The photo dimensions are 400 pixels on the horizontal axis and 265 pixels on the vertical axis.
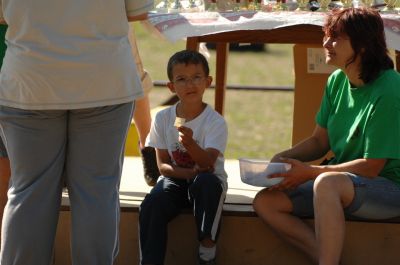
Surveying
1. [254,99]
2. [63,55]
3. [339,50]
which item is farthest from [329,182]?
[254,99]

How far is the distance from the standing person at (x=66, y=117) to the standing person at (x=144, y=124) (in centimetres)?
112

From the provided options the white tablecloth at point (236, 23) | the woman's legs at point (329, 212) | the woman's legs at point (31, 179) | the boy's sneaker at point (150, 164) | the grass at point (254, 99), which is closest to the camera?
the woman's legs at point (31, 179)

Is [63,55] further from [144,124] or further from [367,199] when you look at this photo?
[144,124]

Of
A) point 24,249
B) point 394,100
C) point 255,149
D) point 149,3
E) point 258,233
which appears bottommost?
point 255,149

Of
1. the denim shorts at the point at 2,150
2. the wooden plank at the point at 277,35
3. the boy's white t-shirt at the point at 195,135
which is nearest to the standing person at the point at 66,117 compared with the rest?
the denim shorts at the point at 2,150

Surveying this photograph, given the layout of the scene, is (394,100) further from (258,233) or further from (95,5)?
(95,5)

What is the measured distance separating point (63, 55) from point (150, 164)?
1461 mm

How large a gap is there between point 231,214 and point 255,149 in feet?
16.7

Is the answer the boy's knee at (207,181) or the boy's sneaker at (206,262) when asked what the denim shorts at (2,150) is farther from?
the boy's sneaker at (206,262)

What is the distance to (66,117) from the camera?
3.41 m

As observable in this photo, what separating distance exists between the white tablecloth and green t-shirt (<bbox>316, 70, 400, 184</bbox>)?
0.29 meters

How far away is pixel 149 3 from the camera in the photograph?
136 inches

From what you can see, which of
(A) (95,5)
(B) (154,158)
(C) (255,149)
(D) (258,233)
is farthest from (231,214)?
(C) (255,149)

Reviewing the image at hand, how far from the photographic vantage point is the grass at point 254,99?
31.8 feet
